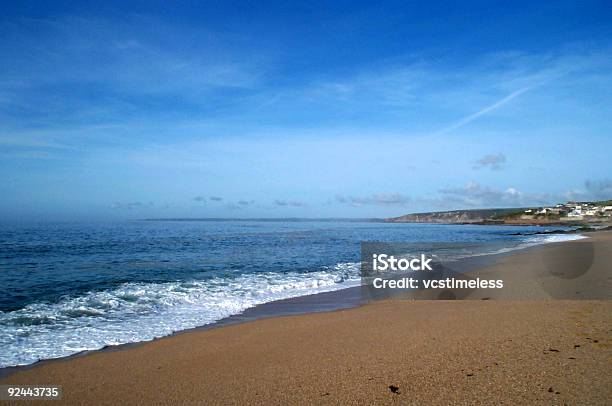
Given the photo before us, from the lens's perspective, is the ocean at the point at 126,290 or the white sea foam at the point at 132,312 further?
the ocean at the point at 126,290

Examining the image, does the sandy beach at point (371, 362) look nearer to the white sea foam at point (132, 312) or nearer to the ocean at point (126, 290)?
the white sea foam at point (132, 312)

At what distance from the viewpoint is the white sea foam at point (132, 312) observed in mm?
7918

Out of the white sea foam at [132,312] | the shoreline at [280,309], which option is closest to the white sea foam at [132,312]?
Result: the white sea foam at [132,312]

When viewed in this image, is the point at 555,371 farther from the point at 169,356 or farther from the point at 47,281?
the point at 47,281

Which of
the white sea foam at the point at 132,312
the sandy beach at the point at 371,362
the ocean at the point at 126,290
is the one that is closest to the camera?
the sandy beach at the point at 371,362

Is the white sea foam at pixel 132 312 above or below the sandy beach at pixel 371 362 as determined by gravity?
below

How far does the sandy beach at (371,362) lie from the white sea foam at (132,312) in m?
0.90

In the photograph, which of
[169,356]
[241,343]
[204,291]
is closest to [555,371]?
[241,343]

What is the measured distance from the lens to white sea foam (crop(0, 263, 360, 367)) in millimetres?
7918

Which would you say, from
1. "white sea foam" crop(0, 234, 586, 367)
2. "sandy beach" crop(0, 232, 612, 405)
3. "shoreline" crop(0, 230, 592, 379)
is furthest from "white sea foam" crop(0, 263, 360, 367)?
"sandy beach" crop(0, 232, 612, 405)

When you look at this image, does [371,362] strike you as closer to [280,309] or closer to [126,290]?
[280,309]

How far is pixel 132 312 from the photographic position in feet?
35.6

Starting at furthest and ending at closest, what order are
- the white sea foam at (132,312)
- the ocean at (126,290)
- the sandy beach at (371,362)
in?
the ocean at (126,290) < the white sea foam at (132,312) < the sandy beach at (371,362)

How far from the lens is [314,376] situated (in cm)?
547
